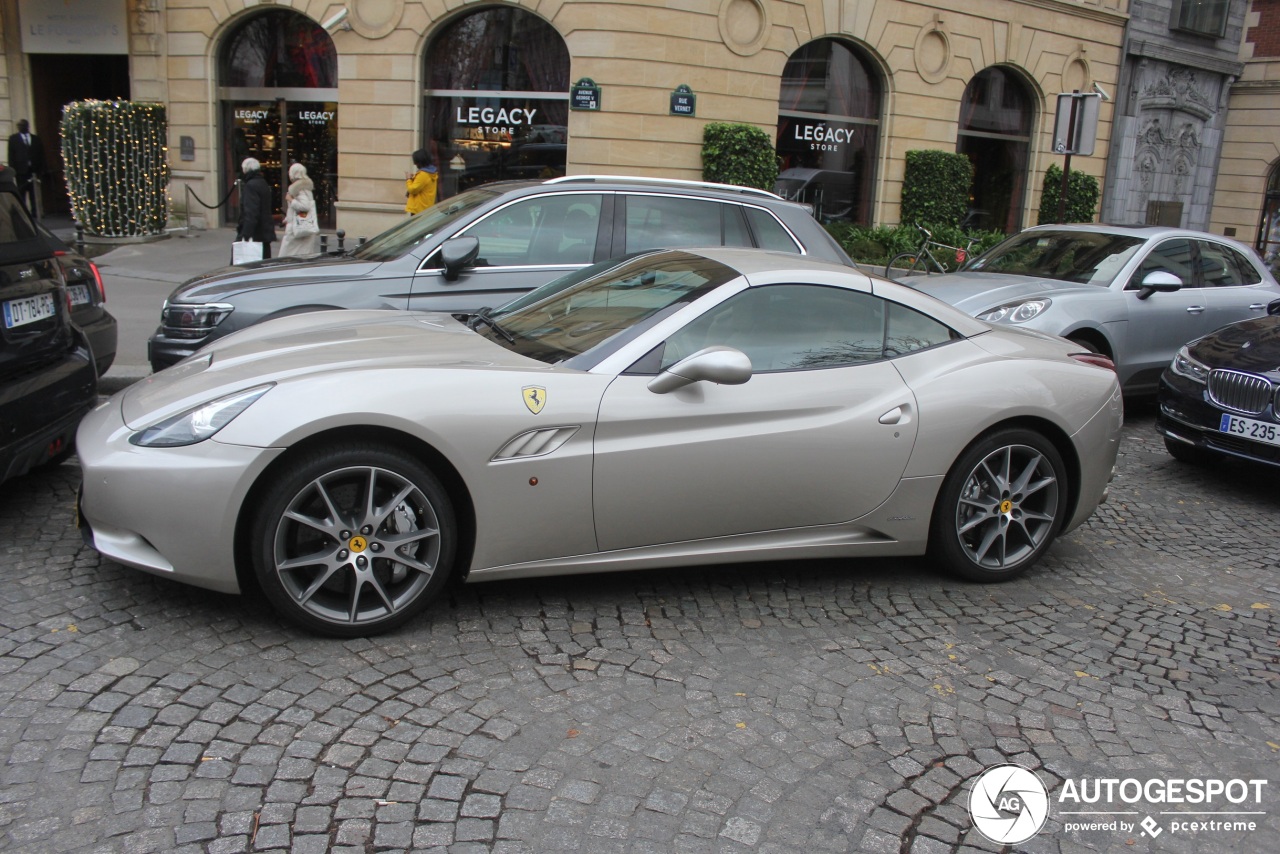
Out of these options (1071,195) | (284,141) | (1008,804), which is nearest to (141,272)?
(284,141)

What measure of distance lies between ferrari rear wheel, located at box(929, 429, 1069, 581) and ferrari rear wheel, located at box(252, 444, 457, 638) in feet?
7.38

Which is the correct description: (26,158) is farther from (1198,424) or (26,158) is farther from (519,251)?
(1198,424)

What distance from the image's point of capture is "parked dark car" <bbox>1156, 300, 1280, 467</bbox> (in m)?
6.64

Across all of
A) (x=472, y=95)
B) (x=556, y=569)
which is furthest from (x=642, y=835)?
(x=472, y=95)

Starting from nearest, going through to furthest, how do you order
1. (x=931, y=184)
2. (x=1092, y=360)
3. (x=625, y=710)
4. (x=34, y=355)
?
(x=625, y=710)
(x=34, y=355)
(x=1092, y=360)
(x=931, y=184)

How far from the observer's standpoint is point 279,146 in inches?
722

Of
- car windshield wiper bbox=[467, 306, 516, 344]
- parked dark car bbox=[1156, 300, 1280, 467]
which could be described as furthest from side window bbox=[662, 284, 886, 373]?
parked dark car bbox=[1156, 300, 1280, 467]

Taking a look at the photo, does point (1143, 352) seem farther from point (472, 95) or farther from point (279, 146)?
point (279, 146)

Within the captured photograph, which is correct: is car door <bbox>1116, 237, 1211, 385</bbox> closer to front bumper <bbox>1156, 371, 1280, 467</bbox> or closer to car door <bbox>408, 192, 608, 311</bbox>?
front bumper <bbox>1156, 371, 1280, 467</bbox>

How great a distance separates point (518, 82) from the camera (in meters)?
17.2

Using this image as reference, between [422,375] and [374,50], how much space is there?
1478 cm

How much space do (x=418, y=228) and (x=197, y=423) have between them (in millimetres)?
3827

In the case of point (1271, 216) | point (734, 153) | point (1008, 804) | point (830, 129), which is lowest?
point (1008, 804)

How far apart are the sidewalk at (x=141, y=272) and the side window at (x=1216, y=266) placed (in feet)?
29.7
